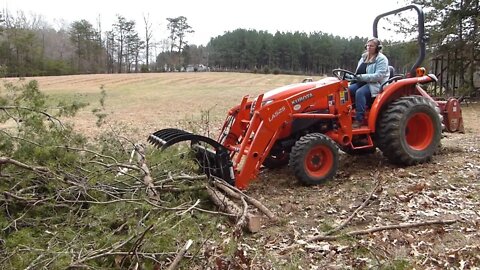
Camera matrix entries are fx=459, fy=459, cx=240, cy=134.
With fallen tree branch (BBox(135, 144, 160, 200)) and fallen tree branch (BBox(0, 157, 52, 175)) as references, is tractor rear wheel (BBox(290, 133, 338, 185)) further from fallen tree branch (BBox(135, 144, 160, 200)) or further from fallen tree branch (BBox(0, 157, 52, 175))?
fallen tree branch (BBox(0, 157, 52, 175))

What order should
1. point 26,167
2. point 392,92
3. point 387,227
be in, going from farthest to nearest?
point 392,92 < point 387,227 < point 26,167

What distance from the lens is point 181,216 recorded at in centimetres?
398

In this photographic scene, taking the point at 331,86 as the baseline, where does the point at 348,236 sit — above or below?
below

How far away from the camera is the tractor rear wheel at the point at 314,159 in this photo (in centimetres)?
552

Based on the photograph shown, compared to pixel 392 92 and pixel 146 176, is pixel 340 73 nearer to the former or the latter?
pixel 392 92

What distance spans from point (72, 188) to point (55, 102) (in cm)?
253

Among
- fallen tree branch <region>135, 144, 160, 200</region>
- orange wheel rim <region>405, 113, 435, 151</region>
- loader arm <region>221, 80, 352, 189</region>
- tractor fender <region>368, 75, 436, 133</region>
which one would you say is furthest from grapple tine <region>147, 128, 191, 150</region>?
orange wheel rim <region>405, 113, 435, 151</region>

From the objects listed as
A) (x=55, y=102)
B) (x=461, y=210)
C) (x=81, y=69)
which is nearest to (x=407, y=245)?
(x=461, y=210)

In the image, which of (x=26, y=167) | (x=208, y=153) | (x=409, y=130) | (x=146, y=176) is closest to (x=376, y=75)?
(x=409, y=130)

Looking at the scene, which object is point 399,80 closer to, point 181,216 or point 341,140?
point 341,140

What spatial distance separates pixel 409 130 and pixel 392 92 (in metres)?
0.76

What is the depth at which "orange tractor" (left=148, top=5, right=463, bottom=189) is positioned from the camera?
213 inches

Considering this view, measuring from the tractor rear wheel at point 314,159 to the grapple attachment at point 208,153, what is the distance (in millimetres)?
827

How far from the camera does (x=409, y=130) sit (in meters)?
6.89
